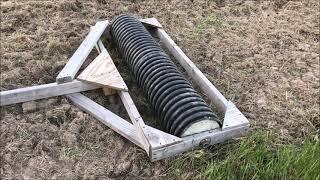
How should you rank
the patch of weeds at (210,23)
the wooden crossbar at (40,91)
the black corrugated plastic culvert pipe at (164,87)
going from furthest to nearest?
the patch of weeds at (210,23)
the wooden crossbar at (40,91)
the black corrugated plastic culvert pipe at (164,87)

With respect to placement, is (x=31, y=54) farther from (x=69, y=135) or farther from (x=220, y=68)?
(x=220, y=68)

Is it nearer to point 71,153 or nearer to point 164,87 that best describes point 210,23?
→ point 164,87

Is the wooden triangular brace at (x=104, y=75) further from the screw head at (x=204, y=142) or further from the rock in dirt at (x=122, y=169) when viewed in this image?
the screw head at (x=204, y=142)

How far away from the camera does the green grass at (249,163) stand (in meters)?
2.91

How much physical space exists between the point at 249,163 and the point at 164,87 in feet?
2.79

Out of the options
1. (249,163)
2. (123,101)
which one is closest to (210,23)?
(123,101)

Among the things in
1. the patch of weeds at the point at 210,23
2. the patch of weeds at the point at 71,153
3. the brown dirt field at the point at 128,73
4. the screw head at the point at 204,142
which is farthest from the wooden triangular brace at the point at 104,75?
the patch of weeds at the point at 210,23

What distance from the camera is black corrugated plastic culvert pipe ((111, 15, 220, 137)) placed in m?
3.02

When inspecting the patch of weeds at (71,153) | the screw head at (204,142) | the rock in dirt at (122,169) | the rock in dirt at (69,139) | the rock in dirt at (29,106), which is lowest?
the rock in dirt at (122,169)

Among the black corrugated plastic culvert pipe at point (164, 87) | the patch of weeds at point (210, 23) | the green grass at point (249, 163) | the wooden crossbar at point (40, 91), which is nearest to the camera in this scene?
the green grass at point (249, 163)

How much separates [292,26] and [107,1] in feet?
7.06

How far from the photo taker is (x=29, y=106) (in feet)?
10.9

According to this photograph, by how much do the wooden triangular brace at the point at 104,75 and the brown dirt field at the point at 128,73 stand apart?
193 millimetres

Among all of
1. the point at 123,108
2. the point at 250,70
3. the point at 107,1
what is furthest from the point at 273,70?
the point at 107,1
